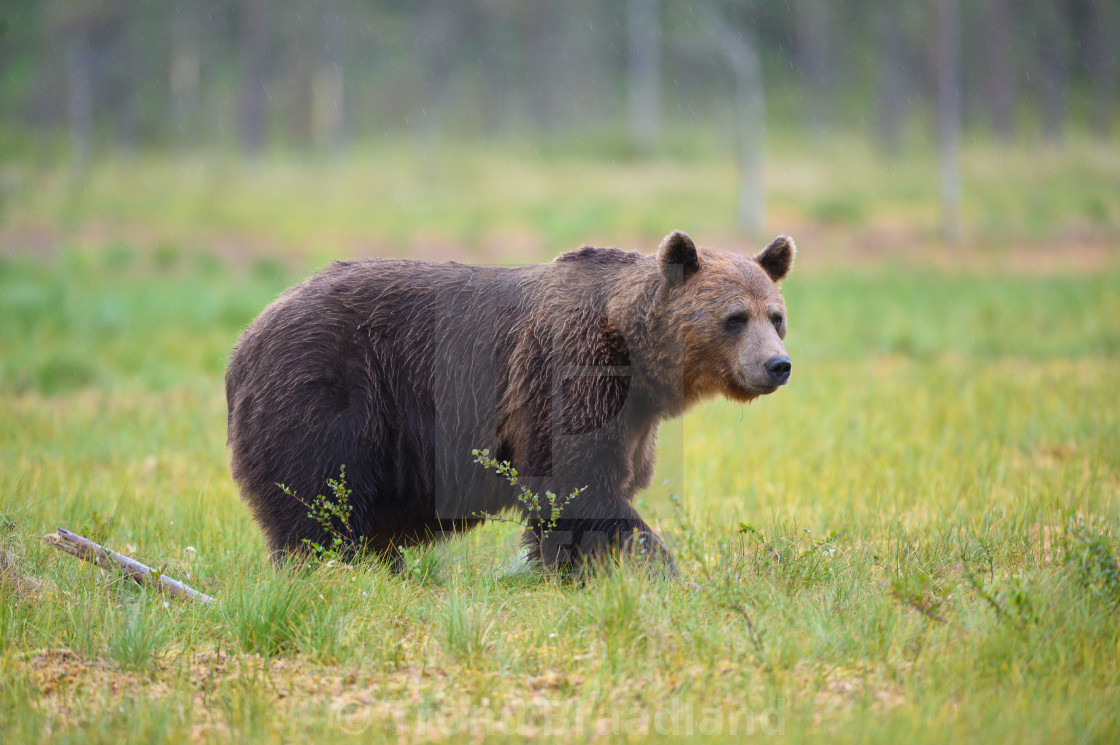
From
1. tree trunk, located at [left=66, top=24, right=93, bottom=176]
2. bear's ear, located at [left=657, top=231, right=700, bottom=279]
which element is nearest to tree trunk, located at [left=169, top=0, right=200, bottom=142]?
tree trunk, located at [left=66, top=24, right=93, bottom=176]

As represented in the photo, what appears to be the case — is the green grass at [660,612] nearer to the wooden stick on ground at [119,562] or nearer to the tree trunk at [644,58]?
the wooden stick on ground at [119,562]

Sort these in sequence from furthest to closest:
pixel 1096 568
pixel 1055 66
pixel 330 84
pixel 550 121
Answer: pixel 1055 66
pixel 550 121
pixel 330 84
pixel 1096 568

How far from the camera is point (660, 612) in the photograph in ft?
15.5

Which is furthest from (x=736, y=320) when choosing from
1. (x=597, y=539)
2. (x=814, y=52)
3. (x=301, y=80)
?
(x=814, y=52)

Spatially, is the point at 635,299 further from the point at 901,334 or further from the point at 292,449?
the point at 901,334

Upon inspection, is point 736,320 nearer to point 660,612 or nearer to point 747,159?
point 660,612

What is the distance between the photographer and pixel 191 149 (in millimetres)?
40344

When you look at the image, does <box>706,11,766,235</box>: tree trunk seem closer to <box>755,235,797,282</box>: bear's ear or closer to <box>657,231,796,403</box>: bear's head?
<box>755,235,797,282</box>: bear's ear

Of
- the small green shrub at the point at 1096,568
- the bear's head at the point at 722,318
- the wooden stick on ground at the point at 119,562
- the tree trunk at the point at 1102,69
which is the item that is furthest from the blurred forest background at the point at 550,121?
the small green shrub at the point at 1096,568

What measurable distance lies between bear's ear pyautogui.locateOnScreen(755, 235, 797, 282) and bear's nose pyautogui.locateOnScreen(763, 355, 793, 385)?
2.66ft

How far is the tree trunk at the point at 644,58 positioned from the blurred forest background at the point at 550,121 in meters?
0.15

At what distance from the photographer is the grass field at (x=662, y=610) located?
403cm

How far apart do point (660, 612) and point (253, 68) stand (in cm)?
4286

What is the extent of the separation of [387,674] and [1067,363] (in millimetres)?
11457
